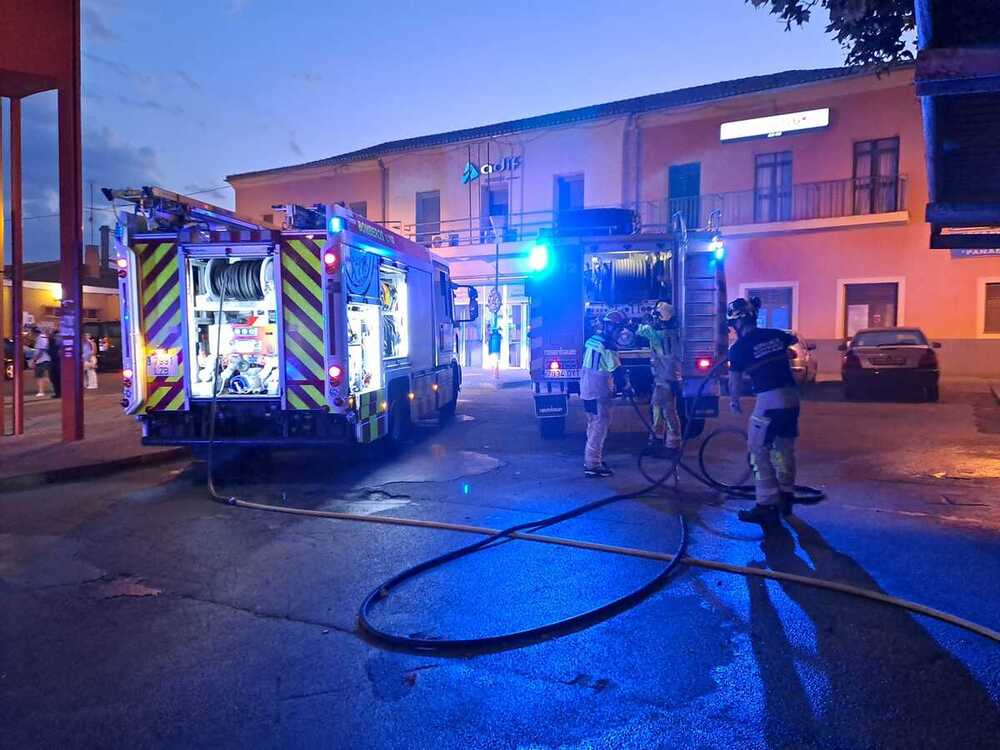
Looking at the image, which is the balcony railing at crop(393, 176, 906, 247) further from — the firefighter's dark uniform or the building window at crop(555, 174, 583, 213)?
the firefighter's dark uniform

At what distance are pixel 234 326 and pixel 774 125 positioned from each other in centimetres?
1815

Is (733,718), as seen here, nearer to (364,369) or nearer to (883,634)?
(883,634)

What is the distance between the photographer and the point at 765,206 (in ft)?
70.5

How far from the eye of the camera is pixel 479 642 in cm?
359

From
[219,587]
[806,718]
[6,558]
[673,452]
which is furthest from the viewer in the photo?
[673,452]

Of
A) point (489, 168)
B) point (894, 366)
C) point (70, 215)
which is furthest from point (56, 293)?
point (894, 366)

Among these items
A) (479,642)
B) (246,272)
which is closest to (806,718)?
(479,642)

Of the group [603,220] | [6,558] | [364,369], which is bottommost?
[6,558]

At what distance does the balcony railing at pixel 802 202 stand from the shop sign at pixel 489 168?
19.6ft

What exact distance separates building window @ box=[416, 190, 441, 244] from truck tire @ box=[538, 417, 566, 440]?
17898mm

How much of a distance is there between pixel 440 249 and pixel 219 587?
22.9 metres

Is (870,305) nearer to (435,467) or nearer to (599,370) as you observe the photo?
(599,370)

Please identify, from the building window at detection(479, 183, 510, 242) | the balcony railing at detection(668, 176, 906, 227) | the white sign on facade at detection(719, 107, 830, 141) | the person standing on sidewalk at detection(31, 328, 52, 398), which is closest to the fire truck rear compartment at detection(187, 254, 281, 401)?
the person standing on sidewalk at detection(31, 328, 52, 398)

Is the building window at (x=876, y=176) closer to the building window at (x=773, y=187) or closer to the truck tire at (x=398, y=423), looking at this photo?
the building window at (x=773, y=187)
